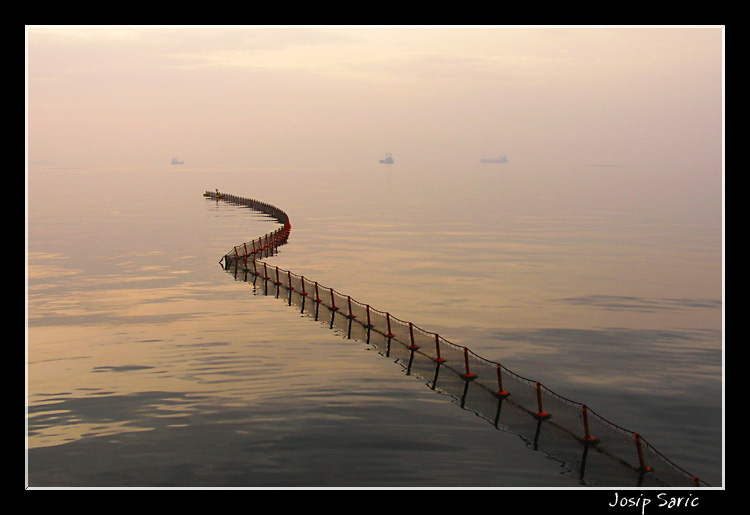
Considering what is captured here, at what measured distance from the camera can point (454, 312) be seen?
55.2 meters

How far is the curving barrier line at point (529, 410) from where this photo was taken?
82.4 feet

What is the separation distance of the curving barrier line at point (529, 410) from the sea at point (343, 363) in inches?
20.4

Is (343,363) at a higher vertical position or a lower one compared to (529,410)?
higher

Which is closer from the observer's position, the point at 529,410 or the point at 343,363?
the point at 529,410

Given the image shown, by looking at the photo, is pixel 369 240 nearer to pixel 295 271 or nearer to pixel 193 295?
pixel 295 271

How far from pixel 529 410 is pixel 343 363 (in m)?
12.1

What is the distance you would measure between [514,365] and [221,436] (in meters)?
17.8

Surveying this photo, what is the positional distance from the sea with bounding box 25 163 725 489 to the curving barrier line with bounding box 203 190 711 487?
0.52m

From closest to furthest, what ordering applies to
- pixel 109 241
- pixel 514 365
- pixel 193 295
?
1. pixel 514 365
2. pixel 193 295
3. pixel 109 241

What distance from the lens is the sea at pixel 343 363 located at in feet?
88.2

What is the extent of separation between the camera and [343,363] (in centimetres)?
3978

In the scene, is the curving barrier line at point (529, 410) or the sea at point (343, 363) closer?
the curving barrier line at point (529, 410)

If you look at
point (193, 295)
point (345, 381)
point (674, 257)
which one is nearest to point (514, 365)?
point (345, 381)

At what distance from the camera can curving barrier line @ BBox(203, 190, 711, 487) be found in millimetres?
25125
